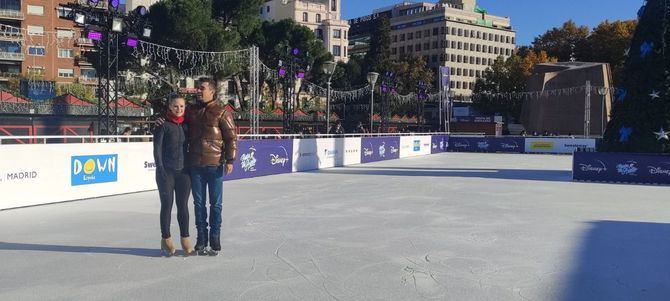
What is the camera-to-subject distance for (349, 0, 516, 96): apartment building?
11319 cm

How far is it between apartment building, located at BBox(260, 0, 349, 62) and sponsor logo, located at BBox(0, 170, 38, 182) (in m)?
91.7

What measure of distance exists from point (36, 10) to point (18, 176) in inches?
2448

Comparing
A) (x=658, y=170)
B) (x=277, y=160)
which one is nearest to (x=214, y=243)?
(x=277, y=160)

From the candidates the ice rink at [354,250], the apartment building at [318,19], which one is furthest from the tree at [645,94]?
the apartment building at [318,19]

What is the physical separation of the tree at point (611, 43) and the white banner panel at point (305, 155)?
60.4 metres

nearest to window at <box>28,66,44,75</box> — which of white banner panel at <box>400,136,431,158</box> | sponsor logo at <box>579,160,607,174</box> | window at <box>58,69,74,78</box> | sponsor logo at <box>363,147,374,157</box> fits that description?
window at <box>58,69,74,78</box>

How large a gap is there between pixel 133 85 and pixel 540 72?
158ft

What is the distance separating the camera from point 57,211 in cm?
1002

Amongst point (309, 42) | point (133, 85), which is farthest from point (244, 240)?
point (309, 42)

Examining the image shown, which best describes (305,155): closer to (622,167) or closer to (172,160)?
(622,167)

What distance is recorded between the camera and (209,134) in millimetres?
5750

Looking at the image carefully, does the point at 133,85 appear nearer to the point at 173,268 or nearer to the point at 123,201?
the point at 123,201

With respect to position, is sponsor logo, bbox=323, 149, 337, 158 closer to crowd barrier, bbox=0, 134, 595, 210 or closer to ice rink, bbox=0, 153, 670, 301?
crowd barrier, bbox=0, 134, 595, 210

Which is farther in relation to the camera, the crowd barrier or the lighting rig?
the lighting rig
